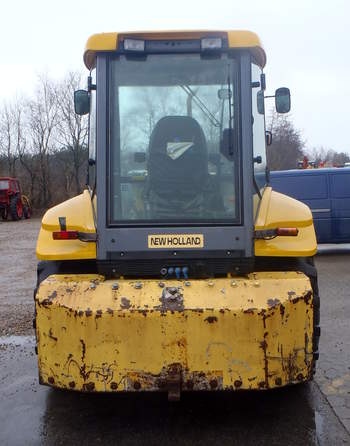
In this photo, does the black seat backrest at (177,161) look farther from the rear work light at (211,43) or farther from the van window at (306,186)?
the van window at (306,186)

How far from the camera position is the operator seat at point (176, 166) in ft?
12.3

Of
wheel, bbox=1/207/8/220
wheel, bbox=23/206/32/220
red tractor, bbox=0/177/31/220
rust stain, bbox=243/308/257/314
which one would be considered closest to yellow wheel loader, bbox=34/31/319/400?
rust stain, bbox=243/308/257/314

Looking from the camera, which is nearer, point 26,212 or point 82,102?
point 82,102

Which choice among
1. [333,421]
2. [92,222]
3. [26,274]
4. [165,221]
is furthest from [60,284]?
[26,274]

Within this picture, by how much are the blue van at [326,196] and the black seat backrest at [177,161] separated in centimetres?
767

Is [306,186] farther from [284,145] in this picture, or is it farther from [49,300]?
[284,145]

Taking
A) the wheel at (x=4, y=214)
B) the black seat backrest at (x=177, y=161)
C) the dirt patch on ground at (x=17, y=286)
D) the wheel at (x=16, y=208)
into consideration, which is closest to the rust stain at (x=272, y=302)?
the black seat backrest at (x=177, y=161)

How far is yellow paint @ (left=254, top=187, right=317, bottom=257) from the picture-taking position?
373 centimetres

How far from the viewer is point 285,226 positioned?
379 centimetres

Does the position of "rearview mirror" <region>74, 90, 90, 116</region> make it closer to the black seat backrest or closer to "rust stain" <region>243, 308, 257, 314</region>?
the black seat backrest

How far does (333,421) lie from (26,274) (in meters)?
7.94

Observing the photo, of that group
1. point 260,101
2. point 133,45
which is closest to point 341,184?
point 260,101

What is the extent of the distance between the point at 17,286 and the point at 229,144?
644cm

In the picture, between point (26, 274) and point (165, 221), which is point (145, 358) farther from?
point (26, 274)
